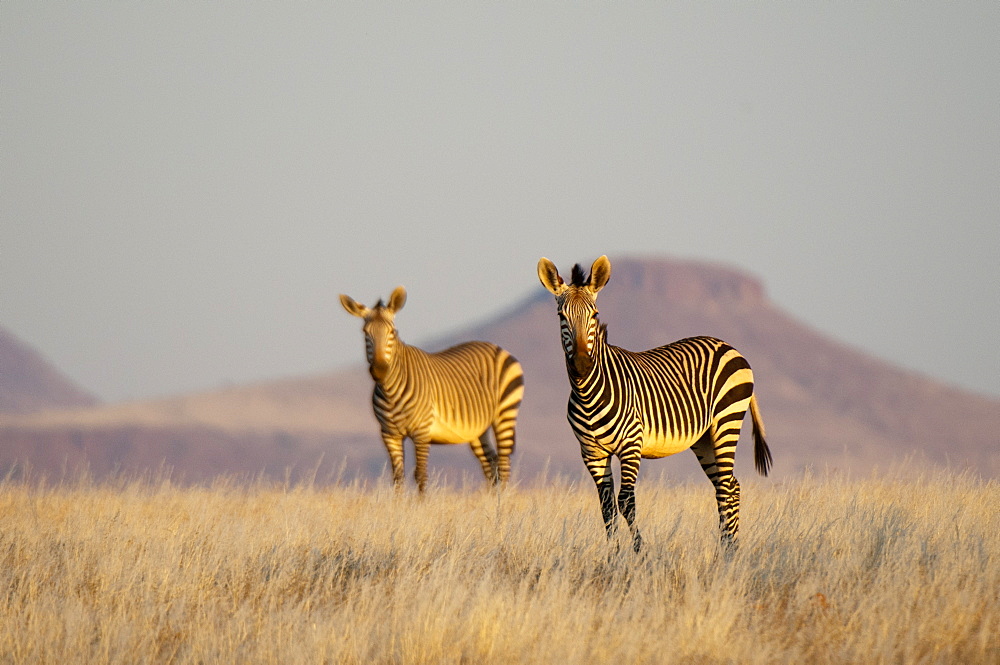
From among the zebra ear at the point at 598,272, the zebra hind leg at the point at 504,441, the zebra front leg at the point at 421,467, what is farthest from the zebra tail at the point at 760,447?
the zebra hind leg at the point at 504,441

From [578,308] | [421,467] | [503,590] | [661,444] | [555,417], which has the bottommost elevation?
[555,417]

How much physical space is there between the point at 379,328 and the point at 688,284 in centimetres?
16524

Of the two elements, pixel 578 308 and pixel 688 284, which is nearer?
pixel 578 308

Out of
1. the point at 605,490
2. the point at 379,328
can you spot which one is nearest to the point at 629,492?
the point at 605,490

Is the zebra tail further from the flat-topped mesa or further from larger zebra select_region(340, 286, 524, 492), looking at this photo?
the flat-topped mesa

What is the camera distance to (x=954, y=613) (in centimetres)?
676

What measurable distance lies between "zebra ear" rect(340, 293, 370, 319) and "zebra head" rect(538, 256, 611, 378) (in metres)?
4.76

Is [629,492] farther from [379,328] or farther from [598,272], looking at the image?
[379,328]

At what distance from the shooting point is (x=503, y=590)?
732 cm

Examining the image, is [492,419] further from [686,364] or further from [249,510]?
[686,364]

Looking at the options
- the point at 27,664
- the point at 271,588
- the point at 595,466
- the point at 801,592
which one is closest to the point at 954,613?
the point at 801,592

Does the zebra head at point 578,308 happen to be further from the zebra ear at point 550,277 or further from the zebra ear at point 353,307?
the zebra ear at point 353,307

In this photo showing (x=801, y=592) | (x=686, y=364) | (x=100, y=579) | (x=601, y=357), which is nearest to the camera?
(x=801, y=592)

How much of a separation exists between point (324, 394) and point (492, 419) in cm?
13205
